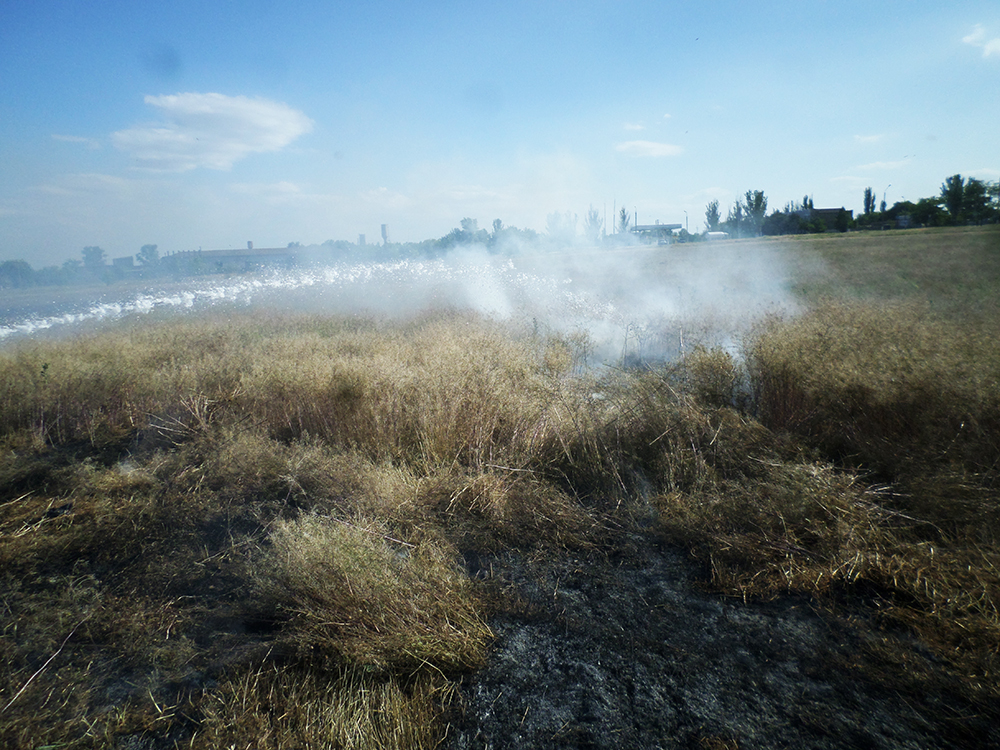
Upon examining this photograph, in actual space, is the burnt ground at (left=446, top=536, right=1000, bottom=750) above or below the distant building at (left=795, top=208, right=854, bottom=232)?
below

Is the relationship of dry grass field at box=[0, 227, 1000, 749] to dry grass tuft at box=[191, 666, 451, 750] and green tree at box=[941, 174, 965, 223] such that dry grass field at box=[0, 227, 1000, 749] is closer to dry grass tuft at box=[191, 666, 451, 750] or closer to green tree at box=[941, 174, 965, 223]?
dry grass tuft at box=[191, 666, 451, 750]

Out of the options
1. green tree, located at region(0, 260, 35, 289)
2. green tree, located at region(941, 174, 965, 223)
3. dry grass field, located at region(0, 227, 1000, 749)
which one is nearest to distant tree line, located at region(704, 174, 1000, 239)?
green tree, located at region(941, 174, 965, 223)

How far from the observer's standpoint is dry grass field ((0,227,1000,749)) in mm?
2490

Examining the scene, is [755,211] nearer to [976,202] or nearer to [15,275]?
[976,202]

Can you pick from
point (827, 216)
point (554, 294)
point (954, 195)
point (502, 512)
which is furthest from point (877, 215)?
point (502, 512)

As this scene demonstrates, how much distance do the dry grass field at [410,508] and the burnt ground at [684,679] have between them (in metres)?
0.11

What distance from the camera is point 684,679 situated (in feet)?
8.22

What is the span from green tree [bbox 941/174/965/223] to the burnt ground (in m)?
32.3

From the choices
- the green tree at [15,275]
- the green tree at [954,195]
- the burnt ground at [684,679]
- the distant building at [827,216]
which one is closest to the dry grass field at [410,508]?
the burnt ground at [684,679]

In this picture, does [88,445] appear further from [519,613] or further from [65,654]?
[519,613]

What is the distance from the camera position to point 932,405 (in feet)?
13.7

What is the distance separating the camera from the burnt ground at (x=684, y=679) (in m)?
2.19

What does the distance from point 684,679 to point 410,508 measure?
232 cm

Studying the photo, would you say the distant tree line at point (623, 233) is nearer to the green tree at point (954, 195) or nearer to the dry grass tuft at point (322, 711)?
the green tree at point (954, 195)
